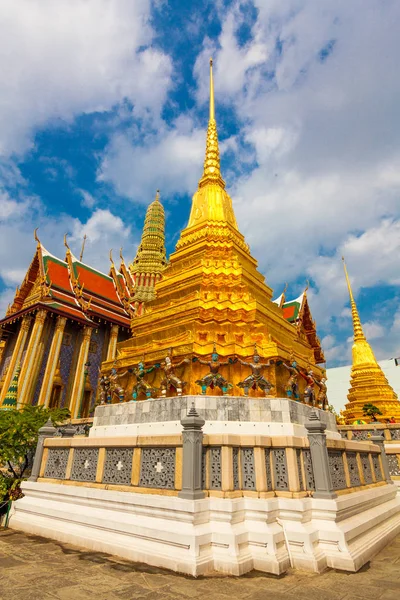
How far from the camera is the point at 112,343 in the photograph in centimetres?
Answer: 2609

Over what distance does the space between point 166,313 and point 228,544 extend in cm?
822

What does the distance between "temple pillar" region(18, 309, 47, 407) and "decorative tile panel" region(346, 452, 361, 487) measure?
17467mm

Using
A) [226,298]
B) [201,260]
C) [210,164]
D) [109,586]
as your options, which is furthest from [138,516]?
[210,164]

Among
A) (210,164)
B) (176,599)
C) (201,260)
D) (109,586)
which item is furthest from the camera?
(210,164)

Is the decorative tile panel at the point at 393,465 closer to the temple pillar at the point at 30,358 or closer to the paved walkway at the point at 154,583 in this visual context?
the paved walkway at the point at 154,583

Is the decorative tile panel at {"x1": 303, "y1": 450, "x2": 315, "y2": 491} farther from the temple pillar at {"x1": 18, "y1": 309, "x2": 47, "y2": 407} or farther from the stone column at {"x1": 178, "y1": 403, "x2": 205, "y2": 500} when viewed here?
the temple pillar at {"x1": 18, "y1": 309, "x2": 47, "y2": 407}

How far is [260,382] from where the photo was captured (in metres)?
9.76

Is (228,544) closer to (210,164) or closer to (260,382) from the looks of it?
(260,382)

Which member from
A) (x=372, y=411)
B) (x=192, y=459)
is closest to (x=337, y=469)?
(x=192, y=459)

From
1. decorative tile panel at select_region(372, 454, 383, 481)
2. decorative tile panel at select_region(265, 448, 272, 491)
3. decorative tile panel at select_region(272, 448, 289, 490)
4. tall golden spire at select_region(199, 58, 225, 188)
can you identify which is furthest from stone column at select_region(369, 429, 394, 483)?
tall golden spire at select_region(199, 58, 225, 188)

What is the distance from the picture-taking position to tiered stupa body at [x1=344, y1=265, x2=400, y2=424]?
2412cm

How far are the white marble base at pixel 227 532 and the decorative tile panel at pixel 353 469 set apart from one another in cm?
70

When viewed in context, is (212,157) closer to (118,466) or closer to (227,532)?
(118,466)

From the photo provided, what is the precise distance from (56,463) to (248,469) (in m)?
4.58
